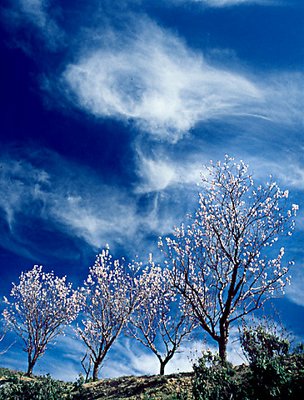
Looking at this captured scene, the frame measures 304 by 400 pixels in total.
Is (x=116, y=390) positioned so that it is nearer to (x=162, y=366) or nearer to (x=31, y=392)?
(x=31, y=392)

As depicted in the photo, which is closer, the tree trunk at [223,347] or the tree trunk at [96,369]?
the tree trunk at [223,347]

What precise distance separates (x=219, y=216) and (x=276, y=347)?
6741 mm

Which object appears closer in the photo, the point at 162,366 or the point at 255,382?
the point at 255,382

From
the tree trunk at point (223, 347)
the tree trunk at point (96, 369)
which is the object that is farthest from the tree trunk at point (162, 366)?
the tree trunk at point (223, 347)

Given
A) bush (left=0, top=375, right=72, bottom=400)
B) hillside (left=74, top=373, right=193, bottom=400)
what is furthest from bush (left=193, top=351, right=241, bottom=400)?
bush (left=0, top=375, right=72, bottom=400)

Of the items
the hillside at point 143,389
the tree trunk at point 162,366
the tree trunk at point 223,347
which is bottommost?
the hillside at point 143,389

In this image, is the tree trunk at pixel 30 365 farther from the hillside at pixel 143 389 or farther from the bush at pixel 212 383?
the bush at pixel 212 383

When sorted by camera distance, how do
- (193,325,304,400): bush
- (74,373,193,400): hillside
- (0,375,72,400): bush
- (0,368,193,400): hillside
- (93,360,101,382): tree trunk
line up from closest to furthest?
(193,325,304,400): bush, (74,373,193,400): hillside, (0,368,193,400): hillside, (0,375,72,400): bush, (93,360,101,382): tree trunk

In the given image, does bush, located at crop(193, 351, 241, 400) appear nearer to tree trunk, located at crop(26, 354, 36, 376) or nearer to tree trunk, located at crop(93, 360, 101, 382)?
tree trunk, located at crop(93, 360, 101, 382)

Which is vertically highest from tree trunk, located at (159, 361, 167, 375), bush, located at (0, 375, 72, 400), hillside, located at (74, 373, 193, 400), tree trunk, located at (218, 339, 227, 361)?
tree trunk, located at (159, 361, 167, 375)

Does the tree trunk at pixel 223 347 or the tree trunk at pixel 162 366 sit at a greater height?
the tree trunk at pixel 162 366

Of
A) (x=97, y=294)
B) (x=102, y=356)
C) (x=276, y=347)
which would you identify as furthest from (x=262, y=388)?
(x=97, y=294)

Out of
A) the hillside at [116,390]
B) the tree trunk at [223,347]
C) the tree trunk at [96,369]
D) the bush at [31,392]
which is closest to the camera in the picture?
the hillside at [116,390]

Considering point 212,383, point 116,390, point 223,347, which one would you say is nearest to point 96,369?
point 116,390
